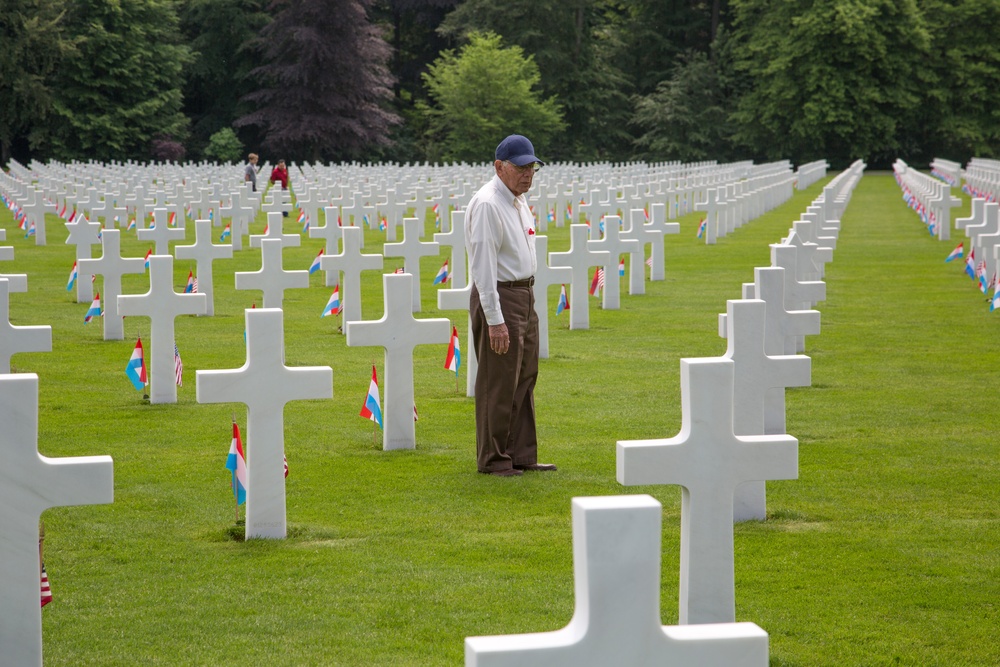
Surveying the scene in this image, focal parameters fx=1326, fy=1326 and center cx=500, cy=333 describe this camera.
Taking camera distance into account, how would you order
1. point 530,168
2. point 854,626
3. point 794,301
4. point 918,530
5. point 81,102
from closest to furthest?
1. point 854,626
2. point 918,530
3. point 530,168
4. point 794,301
5. point 81,102

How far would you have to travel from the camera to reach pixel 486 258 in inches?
269

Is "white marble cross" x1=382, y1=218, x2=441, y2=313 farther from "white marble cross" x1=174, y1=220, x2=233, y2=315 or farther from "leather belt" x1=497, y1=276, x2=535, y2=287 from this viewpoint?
"leather belt" x1=497, y1=276, x2=535, y2=287

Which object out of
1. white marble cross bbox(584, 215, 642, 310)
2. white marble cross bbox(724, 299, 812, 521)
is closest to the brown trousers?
white marble cross bbox(724, 299, 812, 521)

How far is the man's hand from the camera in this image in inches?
270

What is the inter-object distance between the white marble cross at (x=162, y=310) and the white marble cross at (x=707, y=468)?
5133 mm

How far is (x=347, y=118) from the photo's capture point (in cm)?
6122

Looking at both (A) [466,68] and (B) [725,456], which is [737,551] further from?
(A) [466,68]

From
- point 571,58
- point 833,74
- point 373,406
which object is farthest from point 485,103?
point 373,406

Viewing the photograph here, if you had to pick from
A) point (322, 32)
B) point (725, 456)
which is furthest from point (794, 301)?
point (322, 32)

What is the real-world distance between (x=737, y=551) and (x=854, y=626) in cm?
94

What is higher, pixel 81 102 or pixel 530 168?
pixel 81 102

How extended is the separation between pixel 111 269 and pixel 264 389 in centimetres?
716

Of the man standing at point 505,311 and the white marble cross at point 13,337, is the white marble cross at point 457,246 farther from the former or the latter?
the white marble cross at point 13,337

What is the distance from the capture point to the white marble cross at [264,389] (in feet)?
18.7
